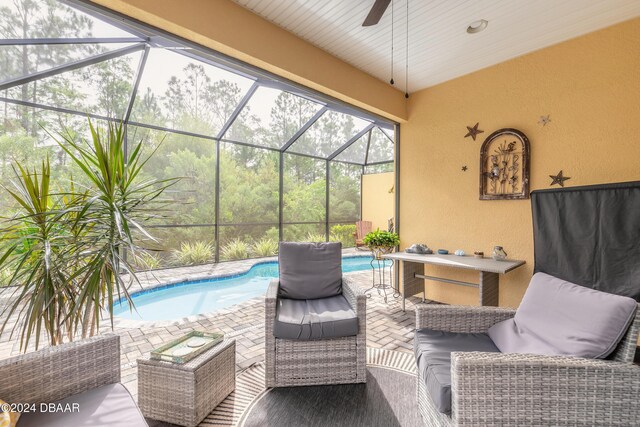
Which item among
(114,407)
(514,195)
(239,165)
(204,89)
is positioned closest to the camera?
(114,407)

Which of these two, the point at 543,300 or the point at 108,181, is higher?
the point at 108,181

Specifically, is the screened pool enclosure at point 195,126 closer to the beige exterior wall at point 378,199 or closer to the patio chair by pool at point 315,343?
the beige exterior wall at point 378,199

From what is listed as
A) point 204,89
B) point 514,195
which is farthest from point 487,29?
point 204,89

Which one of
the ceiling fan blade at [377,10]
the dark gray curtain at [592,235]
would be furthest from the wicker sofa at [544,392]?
the ceiling fan blade at [377,10]

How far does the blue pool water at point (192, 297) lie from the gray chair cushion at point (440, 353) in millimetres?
3223

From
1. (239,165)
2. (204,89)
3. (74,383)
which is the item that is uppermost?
(204,89)

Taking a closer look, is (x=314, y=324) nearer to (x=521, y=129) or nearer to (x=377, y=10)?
(x=377, y=10)

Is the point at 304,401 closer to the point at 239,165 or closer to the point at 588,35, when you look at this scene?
the point at 588,35

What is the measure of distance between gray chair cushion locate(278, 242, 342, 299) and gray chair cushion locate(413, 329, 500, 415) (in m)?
0.96

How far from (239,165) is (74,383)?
8181 mm

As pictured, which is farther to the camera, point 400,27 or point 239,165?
point 239,165

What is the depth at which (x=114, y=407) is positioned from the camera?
1.22 m

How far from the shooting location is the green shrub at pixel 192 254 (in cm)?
706

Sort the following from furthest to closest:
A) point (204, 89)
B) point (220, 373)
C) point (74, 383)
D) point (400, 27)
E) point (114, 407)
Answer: point (204, 89), point (400, 27), point (220, 373), point (74, 383), point (114, 407)
